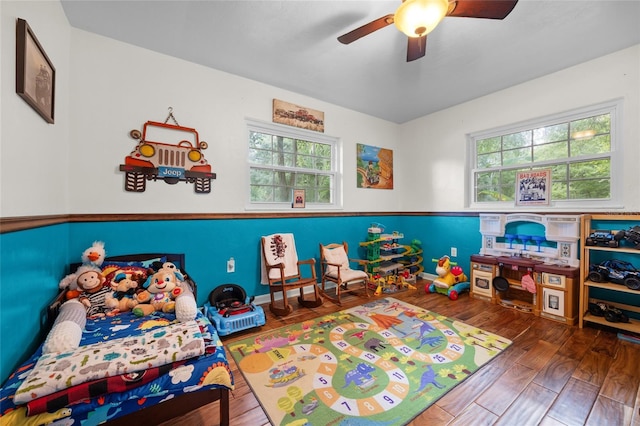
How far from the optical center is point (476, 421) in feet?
4.52

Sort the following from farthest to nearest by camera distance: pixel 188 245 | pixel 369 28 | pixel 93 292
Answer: pixel 188 245, pixel 93 292, pixel 369 28

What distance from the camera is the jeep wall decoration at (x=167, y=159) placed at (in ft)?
7.91

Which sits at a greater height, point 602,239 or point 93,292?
point 602,239

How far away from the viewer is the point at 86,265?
2.07 m

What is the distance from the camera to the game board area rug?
4.80ft

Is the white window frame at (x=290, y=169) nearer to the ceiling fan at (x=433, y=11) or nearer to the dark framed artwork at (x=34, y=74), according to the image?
the dark framed artwork at (x=34, y=74)

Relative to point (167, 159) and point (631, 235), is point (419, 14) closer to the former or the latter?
point (167, 159)

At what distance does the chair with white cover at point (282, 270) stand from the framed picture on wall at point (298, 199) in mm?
461

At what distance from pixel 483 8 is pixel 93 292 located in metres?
3.32

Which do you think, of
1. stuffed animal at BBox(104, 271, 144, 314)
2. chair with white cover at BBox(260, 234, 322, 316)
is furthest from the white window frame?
stuffed animal at BBox(104, 271, 144, 314)

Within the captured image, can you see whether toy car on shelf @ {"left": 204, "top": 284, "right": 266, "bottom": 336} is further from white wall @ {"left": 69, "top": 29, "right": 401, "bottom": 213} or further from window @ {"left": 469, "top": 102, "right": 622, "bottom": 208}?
window @ {"left": 469, "top": 102, "right": 622, "bottom": 208}

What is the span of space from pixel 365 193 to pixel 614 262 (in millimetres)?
2813

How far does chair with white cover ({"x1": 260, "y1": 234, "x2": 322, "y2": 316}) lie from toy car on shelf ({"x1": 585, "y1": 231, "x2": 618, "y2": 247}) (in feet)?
9.06

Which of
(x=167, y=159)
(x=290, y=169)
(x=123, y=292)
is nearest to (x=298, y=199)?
(x=290, y=169)
